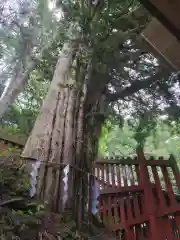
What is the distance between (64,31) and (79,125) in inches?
86.2

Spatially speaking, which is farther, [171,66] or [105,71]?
[105,71]

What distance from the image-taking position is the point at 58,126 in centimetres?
239

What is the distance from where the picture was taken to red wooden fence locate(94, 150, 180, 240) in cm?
346

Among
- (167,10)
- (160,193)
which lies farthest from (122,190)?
(167,10)

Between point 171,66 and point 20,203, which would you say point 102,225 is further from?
point 171,66

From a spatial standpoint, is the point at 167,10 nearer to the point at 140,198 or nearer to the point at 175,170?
the point at 175,170

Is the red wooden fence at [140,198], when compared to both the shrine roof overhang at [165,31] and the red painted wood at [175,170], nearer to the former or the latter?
the red painted wood at [175,170]

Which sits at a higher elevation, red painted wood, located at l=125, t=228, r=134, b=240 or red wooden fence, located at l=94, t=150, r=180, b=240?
red wooden fence, located at l=94, t=150, r=180, b=240

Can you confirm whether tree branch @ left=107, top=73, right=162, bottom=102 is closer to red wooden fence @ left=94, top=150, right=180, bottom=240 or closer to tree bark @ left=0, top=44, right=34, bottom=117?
red wooden fence @ left=94, top=150, right=180, bottom=240

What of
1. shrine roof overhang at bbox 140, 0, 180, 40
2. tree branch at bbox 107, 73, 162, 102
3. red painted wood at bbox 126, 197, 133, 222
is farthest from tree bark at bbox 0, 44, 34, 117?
shrine roof overhang at bbox 140, 0, 180, 40

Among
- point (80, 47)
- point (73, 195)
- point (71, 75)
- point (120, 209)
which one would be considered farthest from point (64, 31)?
point (120, 209)

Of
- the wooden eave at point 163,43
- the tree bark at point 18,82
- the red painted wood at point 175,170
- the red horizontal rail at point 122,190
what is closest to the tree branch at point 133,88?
the red painted wood at point 175,170

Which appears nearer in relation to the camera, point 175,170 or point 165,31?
point 165,31

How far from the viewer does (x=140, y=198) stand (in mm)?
3984
